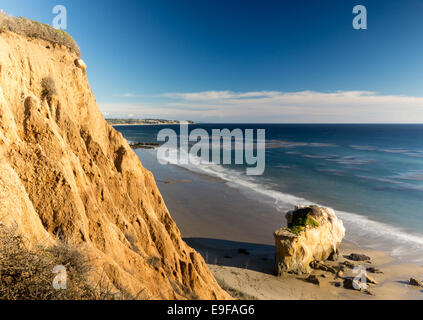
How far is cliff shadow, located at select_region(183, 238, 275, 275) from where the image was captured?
1453 centimetres

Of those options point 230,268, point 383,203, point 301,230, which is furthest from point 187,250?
point 383,203

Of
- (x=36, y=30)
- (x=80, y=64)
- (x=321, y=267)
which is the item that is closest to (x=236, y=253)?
(x=321, y=267)

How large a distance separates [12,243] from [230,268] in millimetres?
12198

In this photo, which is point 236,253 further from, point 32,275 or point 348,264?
point 32,275

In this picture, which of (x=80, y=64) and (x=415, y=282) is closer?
(x=80, y=64)

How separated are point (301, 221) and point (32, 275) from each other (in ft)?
44.9

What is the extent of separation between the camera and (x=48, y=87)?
24.8ft

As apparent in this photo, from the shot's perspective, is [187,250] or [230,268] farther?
[230,268]

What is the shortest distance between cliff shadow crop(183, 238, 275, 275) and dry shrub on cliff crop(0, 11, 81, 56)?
12.4 metres

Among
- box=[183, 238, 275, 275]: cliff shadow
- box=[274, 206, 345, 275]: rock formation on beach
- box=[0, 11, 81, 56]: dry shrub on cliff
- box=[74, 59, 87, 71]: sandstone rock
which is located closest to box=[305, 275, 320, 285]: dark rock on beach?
box=[274, 206, 345, 275]: rock formation on beach

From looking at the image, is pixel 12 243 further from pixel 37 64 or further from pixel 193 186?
pixel 193 186

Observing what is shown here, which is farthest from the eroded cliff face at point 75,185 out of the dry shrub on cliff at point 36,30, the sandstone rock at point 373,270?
the sandstone rock at point 373,270

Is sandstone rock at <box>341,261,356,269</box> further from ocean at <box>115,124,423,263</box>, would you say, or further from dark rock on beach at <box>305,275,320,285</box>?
ocean at <box>115,124,423,263</box>
